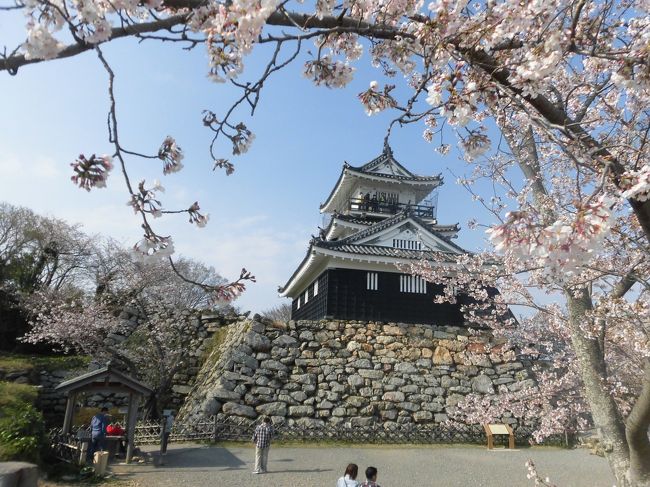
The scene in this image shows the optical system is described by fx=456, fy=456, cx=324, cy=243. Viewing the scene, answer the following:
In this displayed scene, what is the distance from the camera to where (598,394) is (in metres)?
4.65

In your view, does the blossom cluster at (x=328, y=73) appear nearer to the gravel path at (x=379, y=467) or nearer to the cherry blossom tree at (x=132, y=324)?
the gravel path at (x=379, y=467)

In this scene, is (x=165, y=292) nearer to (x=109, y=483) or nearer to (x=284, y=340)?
(x=284, y=340)

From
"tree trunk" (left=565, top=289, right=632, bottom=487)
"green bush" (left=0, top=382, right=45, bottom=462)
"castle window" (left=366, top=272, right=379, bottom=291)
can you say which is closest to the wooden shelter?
"green bush" (left=0, top=382, right=45, bottom=462)

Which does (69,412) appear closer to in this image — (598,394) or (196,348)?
(196,348)

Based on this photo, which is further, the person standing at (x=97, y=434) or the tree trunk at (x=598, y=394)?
the person standing at (x=97, y=434)

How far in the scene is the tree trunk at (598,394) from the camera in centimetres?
440

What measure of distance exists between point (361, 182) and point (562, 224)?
67.3 feet

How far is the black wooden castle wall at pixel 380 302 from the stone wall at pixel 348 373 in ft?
2.17

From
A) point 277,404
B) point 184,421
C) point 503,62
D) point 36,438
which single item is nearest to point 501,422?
point 277,404

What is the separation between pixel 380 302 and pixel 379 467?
21.4 feet

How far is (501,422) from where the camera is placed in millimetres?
13656

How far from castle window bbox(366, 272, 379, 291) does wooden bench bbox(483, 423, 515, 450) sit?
17.9 feet

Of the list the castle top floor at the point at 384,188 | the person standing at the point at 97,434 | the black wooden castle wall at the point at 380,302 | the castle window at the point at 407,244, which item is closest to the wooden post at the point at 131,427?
the person standing at the point at 97,434

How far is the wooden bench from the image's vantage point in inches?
505
